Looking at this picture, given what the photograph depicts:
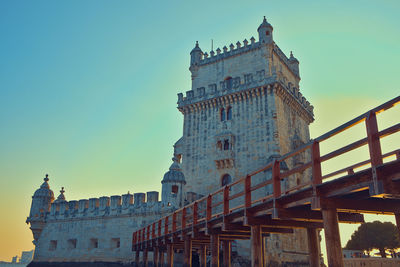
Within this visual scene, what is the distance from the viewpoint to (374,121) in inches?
294

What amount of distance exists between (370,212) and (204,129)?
79.5 ft

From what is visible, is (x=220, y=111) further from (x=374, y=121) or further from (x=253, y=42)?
(x=374, y=121)

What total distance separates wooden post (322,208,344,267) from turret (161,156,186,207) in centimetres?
2097

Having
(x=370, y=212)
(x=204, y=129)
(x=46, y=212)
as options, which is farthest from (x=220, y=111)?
(x=370, y=212)

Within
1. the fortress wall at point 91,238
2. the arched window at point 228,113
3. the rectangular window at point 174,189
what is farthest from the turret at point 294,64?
the fortress wall at point 91,238

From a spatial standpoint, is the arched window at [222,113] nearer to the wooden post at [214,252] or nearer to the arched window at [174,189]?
the arched window at [174,189]

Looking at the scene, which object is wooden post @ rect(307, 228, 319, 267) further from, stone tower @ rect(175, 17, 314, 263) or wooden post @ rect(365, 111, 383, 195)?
stone tower @ rect(175, 17, 314, 263)

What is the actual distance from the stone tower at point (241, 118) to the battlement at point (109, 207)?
3785 mm

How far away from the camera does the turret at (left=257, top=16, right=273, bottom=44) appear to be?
3340 centimetres

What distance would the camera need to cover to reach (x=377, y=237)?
163 ft

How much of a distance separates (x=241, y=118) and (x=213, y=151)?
376cm

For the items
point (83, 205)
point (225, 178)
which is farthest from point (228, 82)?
point (83, 205)

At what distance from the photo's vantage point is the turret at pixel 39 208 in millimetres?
36375

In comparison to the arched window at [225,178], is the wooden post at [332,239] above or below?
below
